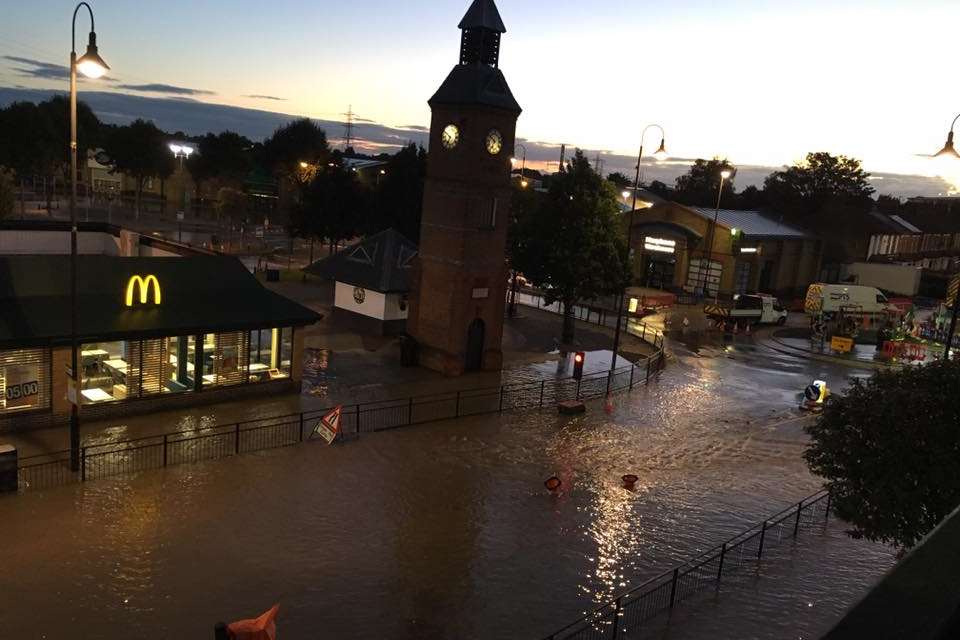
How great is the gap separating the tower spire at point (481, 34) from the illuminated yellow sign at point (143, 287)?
14880 mm

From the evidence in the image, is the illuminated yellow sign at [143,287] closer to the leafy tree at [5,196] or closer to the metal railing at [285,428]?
the metal railing at [285,428]

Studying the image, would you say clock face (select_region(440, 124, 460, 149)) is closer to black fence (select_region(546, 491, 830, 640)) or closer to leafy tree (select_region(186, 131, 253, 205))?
black fence (select_region(546, 491, 830, 640))

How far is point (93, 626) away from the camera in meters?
12.5

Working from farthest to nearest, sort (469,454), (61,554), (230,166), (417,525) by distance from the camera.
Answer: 1. (230,166)
2. (469,454)
3. (417,525)
4. (61,554)

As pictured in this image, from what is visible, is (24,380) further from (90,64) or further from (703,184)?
(703,184)

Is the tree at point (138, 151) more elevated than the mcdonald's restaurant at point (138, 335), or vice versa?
the tree at point (138, 151)

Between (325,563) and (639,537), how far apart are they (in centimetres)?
739

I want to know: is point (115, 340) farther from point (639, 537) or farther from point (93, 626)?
point (639, 537)

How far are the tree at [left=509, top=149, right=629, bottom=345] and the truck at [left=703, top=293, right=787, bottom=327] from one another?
14.3 metres

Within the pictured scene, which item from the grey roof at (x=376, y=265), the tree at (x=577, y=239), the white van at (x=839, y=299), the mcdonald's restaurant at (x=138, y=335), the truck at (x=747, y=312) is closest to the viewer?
the mcdonald's restaurant at (x=138, y=335)

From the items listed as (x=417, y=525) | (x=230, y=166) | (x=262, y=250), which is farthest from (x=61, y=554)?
(x=230, y=166)

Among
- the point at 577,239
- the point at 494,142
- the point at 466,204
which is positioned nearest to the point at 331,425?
the point at 466,204

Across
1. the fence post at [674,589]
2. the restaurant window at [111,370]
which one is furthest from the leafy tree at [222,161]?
the fence post at [674,589]

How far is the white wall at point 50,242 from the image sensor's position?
156 ft
